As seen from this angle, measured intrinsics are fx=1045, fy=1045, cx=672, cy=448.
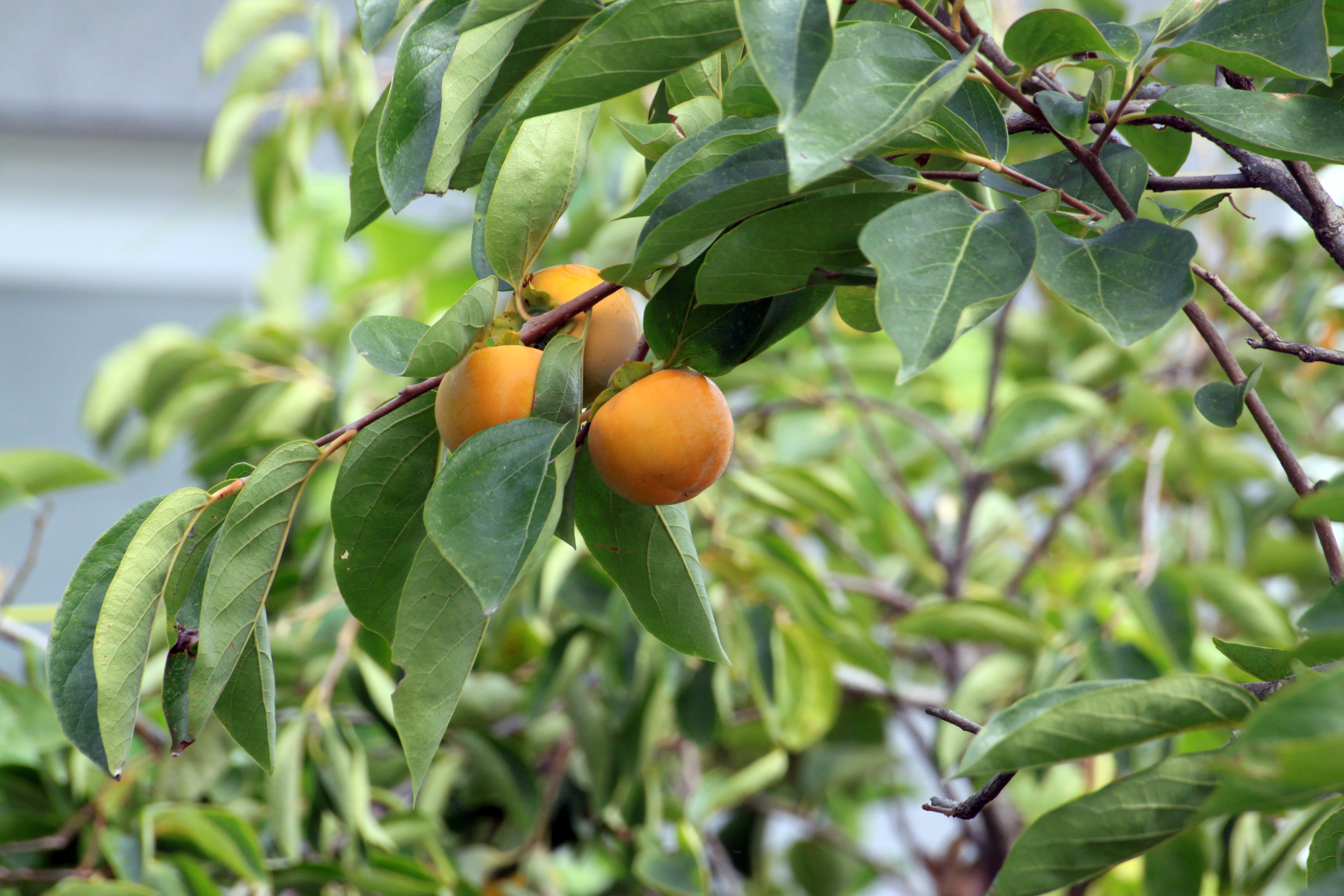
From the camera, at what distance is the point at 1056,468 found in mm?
1282

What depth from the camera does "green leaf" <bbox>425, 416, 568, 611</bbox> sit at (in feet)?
0.88

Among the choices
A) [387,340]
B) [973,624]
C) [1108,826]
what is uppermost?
[387,340]

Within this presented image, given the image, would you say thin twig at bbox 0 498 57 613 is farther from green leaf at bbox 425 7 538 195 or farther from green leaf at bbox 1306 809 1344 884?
green leaf at bbox 1306 809 1344 884

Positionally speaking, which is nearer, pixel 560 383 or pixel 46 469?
pixel 560 383

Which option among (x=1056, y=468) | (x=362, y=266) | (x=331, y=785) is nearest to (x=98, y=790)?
A: (x=331, y=785)

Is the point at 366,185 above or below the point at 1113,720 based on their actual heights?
above

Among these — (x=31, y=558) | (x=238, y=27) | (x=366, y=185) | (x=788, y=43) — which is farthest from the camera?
(x=238, y=27)

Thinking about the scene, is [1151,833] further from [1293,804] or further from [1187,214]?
[1187,214]

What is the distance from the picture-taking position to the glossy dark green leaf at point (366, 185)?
35cm

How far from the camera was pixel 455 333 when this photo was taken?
30cm

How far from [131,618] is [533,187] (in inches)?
7.0

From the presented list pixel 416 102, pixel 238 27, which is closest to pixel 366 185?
pixel 416 102

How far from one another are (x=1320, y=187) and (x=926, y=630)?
1.81ft

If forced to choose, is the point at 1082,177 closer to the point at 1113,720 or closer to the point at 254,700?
the point at 1113,720
